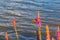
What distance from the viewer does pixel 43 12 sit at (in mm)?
2338

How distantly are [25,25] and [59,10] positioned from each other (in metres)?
0.63

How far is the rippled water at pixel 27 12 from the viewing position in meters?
2.02

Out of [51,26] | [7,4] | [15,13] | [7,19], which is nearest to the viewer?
[51,26]

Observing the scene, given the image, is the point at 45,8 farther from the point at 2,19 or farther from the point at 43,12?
the point at 2,19

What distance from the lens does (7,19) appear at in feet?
7.13

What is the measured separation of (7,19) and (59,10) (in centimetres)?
77

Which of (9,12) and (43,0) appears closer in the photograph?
(9,12)

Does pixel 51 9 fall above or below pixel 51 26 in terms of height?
above

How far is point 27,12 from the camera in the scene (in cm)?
238

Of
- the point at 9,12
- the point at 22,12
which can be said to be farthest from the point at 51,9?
the point at 9,12

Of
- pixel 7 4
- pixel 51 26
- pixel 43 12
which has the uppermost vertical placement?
pixel 7 4

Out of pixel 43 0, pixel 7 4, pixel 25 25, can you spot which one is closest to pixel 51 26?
pixel 25 25

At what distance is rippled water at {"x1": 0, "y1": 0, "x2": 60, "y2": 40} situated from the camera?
202 centimetres

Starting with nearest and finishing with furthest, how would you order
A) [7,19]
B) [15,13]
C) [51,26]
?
[51,26] < [7,19] < [15,13]
